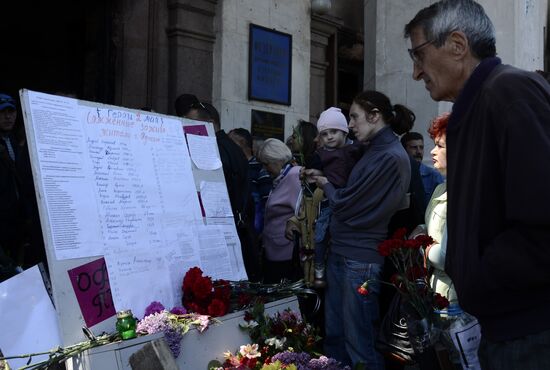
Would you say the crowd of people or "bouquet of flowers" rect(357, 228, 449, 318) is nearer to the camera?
the crowd of people

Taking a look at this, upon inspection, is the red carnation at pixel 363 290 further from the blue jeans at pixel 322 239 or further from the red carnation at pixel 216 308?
the red carnation at pixel 216 308

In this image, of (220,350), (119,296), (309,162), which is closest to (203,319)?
(220,350)

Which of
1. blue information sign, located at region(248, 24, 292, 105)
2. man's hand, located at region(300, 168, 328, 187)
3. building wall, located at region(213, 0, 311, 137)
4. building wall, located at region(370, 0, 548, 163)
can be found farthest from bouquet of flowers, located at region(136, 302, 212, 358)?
blue information sign, located at region(248, 24, 292, 105)

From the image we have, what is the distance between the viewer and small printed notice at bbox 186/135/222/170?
3.30 metres

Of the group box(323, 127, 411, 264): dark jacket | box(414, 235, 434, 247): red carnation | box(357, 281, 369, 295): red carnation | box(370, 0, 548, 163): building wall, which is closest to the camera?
box(414, 235, 434, 247): red carnation

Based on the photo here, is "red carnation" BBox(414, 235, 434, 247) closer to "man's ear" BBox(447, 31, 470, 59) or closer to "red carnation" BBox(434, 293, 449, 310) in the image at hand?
"red carnation" BBox(434, 293, 449, 310)

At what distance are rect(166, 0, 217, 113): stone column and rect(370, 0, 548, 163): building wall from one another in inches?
70.0

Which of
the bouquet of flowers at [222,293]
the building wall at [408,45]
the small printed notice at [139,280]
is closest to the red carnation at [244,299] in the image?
the bouquet of flowers at [222,293]

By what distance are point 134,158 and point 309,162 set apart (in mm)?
1740

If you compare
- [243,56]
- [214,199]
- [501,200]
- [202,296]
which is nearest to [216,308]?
[202,296]

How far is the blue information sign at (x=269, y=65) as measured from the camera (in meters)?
8.02

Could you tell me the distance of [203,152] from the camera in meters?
3.38

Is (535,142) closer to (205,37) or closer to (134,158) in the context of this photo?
(134,158)

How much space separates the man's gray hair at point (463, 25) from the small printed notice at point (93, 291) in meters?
1.45
